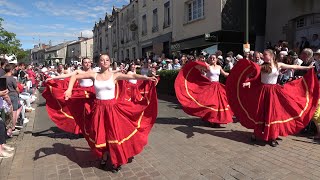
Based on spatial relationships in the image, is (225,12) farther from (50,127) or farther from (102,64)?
(102,64)

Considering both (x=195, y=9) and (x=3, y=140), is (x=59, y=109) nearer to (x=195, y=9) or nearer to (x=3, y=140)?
(x=3, y=140)

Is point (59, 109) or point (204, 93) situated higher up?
point (204, 93)

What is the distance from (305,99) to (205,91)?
7.88ft

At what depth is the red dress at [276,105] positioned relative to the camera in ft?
20.9

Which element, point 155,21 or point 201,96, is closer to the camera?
point 201,96

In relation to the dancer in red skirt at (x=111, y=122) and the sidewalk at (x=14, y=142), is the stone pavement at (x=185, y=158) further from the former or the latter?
the dancer in red skirt at (x=111, y=122)

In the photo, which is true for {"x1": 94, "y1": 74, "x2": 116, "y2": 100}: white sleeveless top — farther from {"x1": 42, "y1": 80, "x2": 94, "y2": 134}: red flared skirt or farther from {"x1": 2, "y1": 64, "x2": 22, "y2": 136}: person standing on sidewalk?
{"x1": 2, "y1": 64, "x2": 22, "y2": 136}: person standing on sidewalk

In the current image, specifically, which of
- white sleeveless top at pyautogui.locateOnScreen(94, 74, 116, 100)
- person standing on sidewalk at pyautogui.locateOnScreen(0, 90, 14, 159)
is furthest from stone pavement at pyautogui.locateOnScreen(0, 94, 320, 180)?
white sleeveless top at pyautogui.locateOnScreen(94, 74, 116, 100)

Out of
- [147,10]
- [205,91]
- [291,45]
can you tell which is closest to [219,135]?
[205,91]

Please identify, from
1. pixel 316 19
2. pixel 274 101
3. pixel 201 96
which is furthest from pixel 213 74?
pixel 316 19

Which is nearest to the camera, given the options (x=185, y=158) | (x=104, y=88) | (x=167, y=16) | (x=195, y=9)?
(x=104, y=88)

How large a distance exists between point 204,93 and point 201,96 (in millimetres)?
111

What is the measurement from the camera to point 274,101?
21.0 ft

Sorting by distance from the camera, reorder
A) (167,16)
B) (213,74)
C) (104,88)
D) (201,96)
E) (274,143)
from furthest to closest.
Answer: (167,16) < (213,74) < (201,96) < (274,143) < (104,88)
